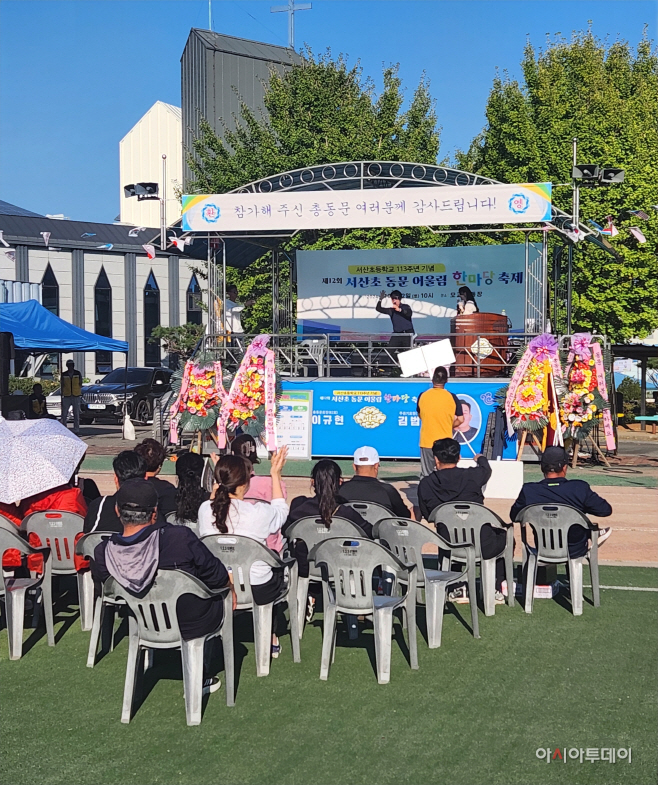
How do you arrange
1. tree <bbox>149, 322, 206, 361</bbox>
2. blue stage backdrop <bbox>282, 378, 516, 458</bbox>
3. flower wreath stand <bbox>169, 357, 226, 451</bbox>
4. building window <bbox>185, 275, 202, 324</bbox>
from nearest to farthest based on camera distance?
flower wreath stand <bbox>169, 357, 226, 451</bbox>
blue stage backdrop <bbox>282, 378, 516, 458</bbox>
tree <bbox>149, 322, 206, 361</bbox>
building window <bbox>185, 275, 202, 324</bbox>

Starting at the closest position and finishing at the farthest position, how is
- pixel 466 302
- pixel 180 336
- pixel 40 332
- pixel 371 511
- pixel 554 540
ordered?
pixel 371 511 → pixel 554 540 → pixel 466 302 → pixel 40 332 → pixel 180 336

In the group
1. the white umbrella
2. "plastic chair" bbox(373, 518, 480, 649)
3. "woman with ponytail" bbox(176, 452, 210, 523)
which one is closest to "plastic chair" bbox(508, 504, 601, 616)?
"plastic chair" bbox(373, 518, 480, 649)

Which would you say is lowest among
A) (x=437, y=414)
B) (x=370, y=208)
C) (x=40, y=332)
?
(x=437, y=414)

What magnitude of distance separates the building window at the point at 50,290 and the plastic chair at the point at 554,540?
44007 millimetres

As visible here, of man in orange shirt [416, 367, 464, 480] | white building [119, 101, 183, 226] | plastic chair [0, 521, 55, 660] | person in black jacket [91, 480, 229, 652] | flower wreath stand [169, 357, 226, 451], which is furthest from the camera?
white building [119, 101, 183, 226]

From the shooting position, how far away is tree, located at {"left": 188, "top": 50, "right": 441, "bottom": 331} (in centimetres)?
2703

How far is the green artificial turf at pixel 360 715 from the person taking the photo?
13.4 ft

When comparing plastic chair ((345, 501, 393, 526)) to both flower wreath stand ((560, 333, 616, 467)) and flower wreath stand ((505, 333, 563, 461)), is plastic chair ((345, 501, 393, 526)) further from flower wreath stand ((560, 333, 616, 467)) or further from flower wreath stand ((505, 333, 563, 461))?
flower wreath stand ((560, 333, 616, 467))

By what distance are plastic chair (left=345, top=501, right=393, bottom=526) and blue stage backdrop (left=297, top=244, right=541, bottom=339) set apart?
1398 centimetres

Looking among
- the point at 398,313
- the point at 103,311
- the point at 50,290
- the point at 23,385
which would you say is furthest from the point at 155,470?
the point at 103,311

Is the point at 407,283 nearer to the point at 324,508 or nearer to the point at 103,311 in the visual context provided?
the point at 324,508

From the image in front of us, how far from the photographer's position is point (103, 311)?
4950cm

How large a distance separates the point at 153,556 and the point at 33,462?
76.5 inches

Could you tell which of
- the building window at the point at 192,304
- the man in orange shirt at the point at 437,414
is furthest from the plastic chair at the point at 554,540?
the building window at the point at 192,304
